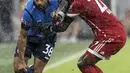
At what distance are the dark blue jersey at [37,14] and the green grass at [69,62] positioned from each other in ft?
11.7

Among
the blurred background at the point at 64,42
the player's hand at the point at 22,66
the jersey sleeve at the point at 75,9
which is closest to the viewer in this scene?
the jersey sleeve at the point at 75,9

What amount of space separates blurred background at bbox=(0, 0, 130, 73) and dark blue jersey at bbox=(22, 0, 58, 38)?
11.7 ft

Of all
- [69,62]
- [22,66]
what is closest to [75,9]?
[22,66]

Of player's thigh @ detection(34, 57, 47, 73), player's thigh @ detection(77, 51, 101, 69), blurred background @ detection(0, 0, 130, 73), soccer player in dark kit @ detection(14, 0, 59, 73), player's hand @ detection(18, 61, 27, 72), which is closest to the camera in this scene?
player's thigh @ detection(77, 51, 101, 69)

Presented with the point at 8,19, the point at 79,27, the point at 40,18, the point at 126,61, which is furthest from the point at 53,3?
the point at 79,27

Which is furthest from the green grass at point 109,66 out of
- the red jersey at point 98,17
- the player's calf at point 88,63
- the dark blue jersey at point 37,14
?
the red jersey at point 98,17

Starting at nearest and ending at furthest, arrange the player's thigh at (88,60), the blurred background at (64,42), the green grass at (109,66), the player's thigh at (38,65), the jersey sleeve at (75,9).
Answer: the jersey sleeve at (75,9), the player's thigh at (88,60), the player's thigh at (38,65), the green grass at (109,66), the blurred background at (64,42)

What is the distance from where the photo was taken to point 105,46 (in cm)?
862

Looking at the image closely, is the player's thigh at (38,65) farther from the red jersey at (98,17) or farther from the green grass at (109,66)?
the green grass at (109,66)

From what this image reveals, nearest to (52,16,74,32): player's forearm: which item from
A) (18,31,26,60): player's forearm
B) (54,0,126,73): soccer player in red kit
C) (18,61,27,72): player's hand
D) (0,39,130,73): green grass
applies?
(54,0,126,73): soccer player in red kit

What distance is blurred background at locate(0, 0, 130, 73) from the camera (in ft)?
44.8

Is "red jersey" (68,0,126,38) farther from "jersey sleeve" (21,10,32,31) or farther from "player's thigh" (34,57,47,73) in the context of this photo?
→ "player's thigh" (34,57,47,73)

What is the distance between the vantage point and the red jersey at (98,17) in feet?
27.7

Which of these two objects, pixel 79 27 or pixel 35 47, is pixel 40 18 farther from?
pixel 79 27
